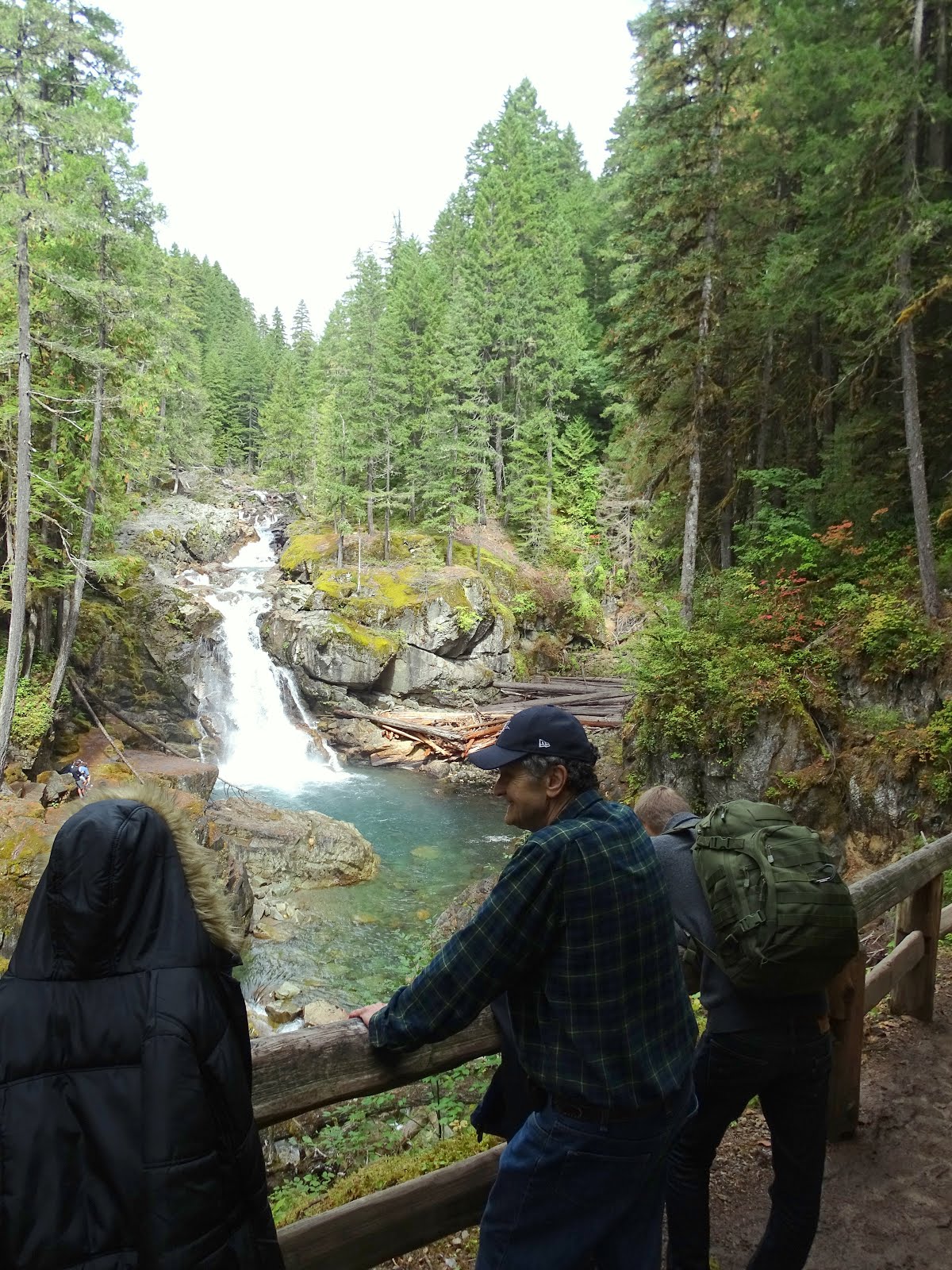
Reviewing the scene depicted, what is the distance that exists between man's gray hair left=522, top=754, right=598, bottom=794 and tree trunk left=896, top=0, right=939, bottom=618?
1193cm

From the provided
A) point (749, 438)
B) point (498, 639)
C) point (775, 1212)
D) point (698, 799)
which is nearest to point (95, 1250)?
point (775, 1212)

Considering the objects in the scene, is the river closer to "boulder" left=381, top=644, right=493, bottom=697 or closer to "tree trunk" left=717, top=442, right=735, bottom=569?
"boulder" left=381, top=644, right=493, bottom=697

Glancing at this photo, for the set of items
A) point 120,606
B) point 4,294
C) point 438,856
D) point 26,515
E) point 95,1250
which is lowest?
point 438,856

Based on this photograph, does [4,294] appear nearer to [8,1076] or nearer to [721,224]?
[721,224]

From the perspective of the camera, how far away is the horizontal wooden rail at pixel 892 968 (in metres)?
4.09

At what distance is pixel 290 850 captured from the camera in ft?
48.6

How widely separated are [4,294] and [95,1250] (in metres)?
20.5

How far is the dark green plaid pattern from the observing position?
1.82m

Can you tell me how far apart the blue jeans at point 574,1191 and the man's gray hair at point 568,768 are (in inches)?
33.2

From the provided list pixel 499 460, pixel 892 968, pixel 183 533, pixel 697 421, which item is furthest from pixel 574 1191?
pixel 183 533

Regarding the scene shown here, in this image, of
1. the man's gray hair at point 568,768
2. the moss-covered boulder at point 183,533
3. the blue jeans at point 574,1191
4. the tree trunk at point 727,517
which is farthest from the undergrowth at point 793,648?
the moss-covered boulder at point 183,533

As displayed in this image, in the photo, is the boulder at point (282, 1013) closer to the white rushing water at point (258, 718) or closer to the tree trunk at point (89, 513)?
the white rushing water at point (258, 718)

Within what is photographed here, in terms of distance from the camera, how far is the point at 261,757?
79.2 ft

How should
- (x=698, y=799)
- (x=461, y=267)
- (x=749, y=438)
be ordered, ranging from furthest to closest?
(x=461, y=267)
(x=749, y=438)
(x=698, y=799)
